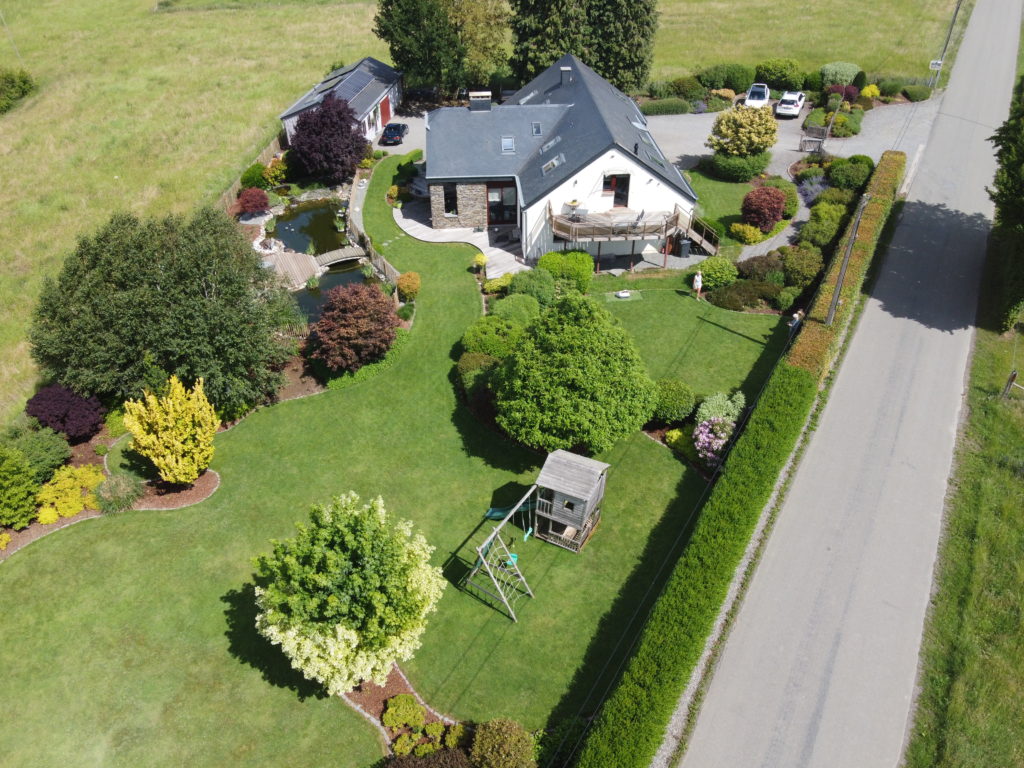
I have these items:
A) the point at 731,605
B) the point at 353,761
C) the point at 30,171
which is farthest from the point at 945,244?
the point at 30,171

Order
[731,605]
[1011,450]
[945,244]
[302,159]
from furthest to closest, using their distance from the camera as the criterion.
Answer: [302,159], [945,244], [1011,450], [731,605]

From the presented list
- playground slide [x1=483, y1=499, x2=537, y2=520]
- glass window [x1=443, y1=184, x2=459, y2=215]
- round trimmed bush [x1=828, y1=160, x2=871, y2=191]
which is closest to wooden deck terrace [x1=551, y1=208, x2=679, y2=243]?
glass window [x1=443, y1=184, x2=459, y2=215]

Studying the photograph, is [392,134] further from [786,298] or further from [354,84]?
[786,298]

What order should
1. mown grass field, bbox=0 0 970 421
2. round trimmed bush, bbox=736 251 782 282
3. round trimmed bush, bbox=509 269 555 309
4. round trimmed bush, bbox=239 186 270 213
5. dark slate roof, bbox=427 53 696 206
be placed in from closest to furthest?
1. round trimmed bush, bbox=509 269 555 309
2. round trimmed bush, bbox=736 251 782 282
3. dark slate roof, bbox=427 53 696 206
4. round trimmed bush, bbox=239 186 270 213
5. mown grass field, bbox=0 0 970 421

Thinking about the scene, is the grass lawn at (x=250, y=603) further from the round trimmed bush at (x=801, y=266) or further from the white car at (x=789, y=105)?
the white car at (x=789, y=105)

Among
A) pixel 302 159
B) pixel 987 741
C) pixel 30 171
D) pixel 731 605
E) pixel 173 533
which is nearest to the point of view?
pixel 987 741

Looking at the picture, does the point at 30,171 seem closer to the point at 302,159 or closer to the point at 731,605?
the point at 302,159

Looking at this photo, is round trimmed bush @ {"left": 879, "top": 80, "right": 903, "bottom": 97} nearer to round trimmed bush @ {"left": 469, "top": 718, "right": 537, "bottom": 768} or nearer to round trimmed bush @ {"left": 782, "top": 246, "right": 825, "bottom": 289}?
round trimmed bush @ {"left": 782, "top": 246, "right": 825, "bottom": 289}
